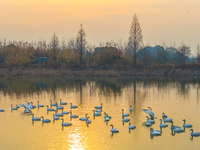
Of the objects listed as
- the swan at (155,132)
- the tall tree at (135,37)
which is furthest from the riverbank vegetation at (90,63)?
the swan at (155,132)

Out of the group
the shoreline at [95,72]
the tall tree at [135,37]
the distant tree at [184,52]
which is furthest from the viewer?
the distant tree at [184,52]

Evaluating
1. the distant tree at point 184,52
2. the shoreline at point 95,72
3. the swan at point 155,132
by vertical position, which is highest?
the distant tree at point 184,52

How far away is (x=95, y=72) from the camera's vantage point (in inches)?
1994

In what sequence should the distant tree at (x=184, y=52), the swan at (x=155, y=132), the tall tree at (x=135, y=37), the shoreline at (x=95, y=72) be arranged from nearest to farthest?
the swan at (x=155, y=132), the shoreline at (x=95, y=72), the tall tree at (x=135, y=37), the distant tree at (x=184, y=52)

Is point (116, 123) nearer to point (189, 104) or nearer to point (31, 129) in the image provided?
point (31, 129)

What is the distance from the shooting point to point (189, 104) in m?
22.1

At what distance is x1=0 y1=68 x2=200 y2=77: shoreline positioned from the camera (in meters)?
49.2

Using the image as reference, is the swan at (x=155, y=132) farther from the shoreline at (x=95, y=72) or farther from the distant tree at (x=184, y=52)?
the distant tree at (x=184, y=52)

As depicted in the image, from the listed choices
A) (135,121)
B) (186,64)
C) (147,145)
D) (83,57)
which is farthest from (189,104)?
(83,57)

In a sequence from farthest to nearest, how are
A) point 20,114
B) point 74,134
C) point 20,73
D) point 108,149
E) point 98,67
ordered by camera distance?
point 98,67, point 20,73, point 20,114, point 74,134, point 108,149

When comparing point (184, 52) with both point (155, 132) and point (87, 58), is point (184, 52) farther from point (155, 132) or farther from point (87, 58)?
point (155, 132)

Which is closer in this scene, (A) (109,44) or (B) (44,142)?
(B) (44,142)

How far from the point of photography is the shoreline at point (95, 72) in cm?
4925

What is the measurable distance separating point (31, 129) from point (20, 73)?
3569cm
